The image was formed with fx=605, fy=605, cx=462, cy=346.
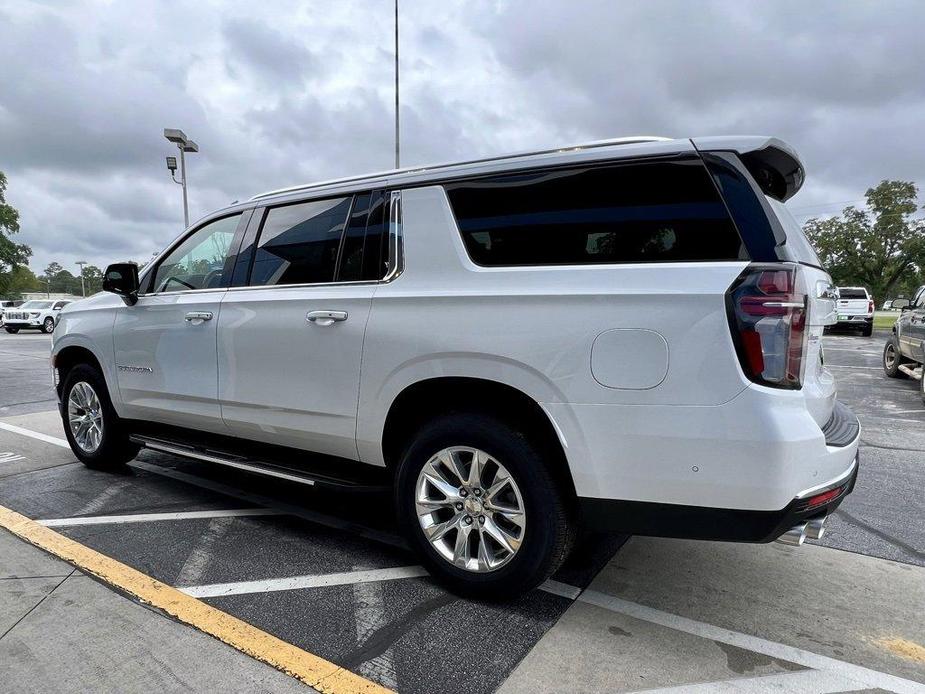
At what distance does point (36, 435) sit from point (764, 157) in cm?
661

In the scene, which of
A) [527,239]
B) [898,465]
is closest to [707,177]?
[527,239]

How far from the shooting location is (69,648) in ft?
7.49

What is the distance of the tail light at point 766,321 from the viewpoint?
207 cm

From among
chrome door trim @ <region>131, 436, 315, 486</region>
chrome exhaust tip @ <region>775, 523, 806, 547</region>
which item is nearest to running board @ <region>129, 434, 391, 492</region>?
chrome door trim @ <region>131, 436, 315, 486</region>

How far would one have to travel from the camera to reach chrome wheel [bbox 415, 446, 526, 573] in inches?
100

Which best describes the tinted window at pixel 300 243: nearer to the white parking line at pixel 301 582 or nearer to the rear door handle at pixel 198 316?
the rear door handle at pixel 198 316

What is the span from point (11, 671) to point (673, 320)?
266 centimetres

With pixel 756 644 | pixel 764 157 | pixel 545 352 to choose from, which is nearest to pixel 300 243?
pixel 545 352

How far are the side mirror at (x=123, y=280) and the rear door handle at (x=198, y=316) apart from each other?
0.69 m

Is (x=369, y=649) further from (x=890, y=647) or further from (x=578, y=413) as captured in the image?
(x=890, y=647)

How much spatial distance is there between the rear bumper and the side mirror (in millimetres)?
3380

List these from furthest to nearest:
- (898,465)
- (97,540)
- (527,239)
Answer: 1. (898,465)
2. (97,540)
3. (527,239)

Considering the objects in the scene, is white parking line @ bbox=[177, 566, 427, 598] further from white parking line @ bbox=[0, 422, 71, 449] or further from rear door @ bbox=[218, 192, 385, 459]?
white parking line @ bbox=[0, 422, 71, 449]

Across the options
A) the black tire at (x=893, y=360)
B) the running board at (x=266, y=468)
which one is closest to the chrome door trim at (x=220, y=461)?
the running board at (x=266, y=468)
